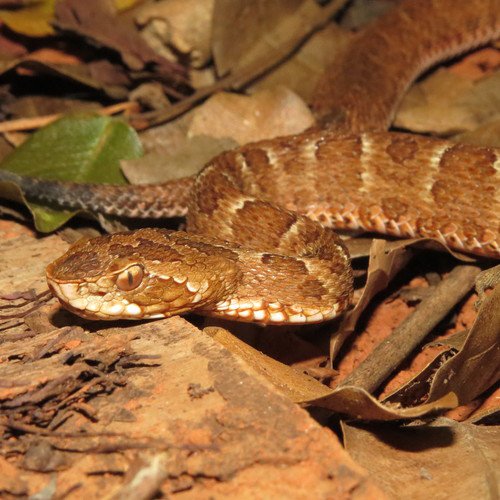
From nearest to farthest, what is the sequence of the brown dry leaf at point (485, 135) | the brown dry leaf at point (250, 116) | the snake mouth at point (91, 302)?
the snake mouth at point (91, 302)
the brown dry leaf at point (485, 135)
the brown dry leaf at point (250, 116)

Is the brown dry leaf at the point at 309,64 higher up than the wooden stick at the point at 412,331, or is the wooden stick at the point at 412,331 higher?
the brown dry leaf at the point at 309,64

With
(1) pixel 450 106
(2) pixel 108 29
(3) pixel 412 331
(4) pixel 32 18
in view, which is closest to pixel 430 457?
(3) pixel 412 331

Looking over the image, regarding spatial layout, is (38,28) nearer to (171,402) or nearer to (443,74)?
(443,74)

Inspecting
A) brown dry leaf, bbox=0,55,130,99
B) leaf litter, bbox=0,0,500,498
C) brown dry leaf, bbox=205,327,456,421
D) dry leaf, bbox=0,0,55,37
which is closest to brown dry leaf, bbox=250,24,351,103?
leaf litter, bbox=0,0,500,498

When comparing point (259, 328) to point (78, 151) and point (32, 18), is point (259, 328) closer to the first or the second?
point (78, 151)

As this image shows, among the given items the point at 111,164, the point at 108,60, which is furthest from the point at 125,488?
the point at 108,60

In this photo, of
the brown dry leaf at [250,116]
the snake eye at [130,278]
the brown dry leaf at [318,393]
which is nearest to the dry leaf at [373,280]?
the brown dry leaf at [318,393]

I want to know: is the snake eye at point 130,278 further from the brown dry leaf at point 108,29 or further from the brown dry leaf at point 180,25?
the brown dry leaf at point 180,25
